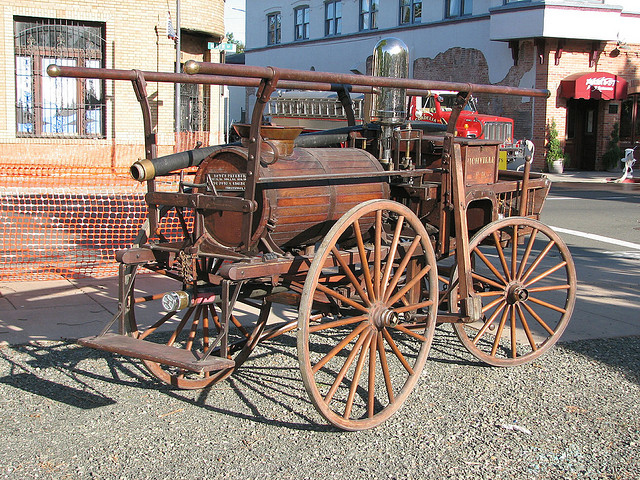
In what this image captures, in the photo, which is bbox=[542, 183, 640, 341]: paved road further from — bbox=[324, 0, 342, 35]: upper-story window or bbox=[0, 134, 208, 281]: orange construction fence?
bbox=[324, 0, 342, 35]: upper-story window

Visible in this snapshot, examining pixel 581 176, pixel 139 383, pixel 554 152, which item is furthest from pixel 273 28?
pixel 139 383

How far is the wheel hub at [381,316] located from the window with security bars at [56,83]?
12102 mm

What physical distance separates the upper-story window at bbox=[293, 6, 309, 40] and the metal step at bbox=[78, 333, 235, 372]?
3568cm

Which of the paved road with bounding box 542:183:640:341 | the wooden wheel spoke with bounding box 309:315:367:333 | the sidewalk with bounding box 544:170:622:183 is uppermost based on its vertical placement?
the sidewalk with bounding box 544:170:622:183

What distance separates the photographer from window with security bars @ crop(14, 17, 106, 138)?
14875 mm

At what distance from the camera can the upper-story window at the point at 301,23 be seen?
126 feet

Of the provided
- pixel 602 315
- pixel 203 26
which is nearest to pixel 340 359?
pixel 602 315

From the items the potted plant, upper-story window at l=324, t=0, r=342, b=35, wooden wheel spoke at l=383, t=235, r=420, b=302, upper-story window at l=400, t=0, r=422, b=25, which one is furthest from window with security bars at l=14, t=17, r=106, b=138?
upper-story window at l=324, t=0, r=342, b=35

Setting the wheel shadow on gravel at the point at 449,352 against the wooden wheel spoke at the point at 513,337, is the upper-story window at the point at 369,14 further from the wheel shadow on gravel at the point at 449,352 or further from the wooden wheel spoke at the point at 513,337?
the wooden wheel spoke at the point at 513,337

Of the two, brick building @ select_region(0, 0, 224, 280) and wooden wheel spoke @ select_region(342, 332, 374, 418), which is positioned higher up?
brick building @ select_region(0, 0, 224, 280)

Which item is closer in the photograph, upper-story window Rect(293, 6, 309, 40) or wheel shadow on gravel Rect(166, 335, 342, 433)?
wheel shadow on gravel Rect(166, 335, 342, 433)

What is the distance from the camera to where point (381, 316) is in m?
4.44

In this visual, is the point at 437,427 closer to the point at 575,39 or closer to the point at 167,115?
the point at 167,115

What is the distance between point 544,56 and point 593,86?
1.93 meters
